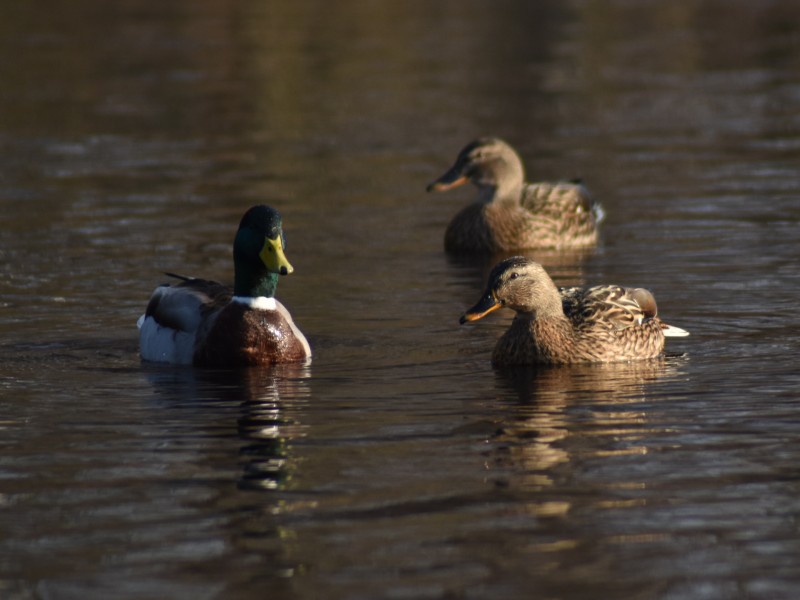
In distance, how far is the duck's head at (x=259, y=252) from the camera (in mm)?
11148

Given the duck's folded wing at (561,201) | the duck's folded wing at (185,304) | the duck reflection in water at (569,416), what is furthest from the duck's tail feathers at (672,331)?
the duck's folded wing at (561,201)

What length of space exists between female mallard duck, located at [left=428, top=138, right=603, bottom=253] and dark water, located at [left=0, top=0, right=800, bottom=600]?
0.32 metres

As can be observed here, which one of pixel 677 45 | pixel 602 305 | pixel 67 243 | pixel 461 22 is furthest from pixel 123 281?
pixel 461 22

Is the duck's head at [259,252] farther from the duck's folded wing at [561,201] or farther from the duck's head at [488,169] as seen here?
the duck's head at [488,169]

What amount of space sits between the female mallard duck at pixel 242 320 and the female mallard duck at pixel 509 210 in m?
5.18

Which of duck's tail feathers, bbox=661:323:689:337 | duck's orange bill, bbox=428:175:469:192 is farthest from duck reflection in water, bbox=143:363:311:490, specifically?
duck's orange bill, bbox=428:175:469:192

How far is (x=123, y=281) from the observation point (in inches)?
560

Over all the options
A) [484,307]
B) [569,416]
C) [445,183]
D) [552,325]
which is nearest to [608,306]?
[552,325]

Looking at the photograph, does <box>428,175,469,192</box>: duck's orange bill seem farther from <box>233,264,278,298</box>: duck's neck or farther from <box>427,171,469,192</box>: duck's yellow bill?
<box>233,264,278,298</box>: duck's neck

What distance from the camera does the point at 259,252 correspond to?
1127 centimetres

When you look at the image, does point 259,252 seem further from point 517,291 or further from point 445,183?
point 445,183

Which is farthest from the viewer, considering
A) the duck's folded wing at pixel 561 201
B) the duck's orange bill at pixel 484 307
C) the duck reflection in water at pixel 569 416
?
the duck's folded wing at pixel 561 201

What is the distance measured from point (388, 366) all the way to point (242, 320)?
1049mm

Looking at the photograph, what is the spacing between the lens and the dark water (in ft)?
22.5
